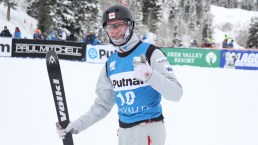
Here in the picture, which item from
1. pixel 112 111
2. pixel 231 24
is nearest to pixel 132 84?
pixel 112 111

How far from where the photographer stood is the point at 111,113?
8.87 m

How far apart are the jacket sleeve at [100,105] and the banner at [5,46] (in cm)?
1680

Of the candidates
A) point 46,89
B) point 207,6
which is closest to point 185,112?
point 46,89

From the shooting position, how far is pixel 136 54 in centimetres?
303

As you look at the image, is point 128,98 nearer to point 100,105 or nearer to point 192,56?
point 100,105

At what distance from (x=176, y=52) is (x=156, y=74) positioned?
19357mm

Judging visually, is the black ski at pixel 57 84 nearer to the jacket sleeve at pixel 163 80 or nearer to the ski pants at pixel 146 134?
the ski pants at pixel 146 134

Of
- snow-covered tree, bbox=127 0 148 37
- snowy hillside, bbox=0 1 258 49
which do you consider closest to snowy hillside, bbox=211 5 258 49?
snowy hillside, bbox=0 1 258 49

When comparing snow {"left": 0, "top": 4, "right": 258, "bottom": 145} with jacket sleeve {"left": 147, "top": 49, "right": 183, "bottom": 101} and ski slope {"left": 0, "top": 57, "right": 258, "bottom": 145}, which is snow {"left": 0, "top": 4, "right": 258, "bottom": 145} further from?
→ jacket sleeve {"left": 147, "top": 49, "right": 183, "bottom": 101}

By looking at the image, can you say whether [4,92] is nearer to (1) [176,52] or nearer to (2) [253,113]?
(2) [253,113]

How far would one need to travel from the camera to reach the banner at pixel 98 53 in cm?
2073

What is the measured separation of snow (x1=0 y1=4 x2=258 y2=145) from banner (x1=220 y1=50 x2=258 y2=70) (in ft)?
18.5

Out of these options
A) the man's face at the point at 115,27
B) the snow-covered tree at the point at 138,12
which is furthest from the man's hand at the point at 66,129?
the snow-covered tree at the point at 138,12

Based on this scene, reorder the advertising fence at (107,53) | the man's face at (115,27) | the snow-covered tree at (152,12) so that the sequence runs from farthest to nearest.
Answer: the snow-covered tree at (152,12) → the advertising fence at (107,53) → the man's face at (115,27)
